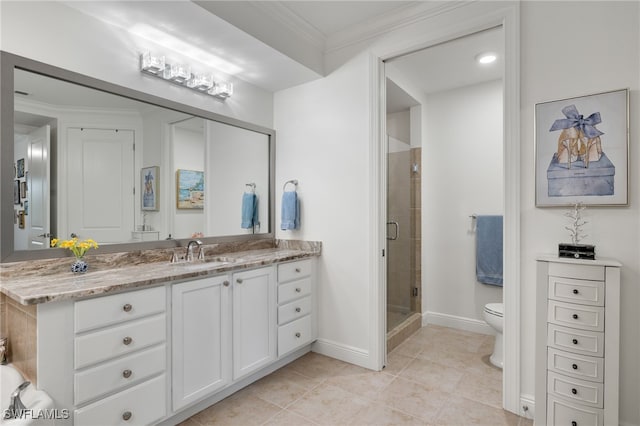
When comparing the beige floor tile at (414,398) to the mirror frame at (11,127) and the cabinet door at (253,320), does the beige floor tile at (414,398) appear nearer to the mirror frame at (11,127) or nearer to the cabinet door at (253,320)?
the cabinet door at (253,320)

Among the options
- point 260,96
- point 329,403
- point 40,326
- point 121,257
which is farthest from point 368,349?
point 260,96

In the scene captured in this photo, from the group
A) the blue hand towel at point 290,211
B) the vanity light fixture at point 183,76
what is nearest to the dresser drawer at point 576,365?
the blue hand towel at point 290,211

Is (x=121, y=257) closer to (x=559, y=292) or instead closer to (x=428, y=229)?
(x=559, y=292)

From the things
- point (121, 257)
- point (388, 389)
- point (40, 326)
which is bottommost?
point (388, 389)

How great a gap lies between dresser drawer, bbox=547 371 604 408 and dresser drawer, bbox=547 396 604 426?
0.11 ft

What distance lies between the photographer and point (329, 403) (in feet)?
7.11

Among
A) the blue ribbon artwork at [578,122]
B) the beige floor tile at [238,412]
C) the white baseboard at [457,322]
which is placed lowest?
the beige floor tile at [238,412]

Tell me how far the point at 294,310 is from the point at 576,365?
1804 millimetres

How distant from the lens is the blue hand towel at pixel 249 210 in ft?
9.68

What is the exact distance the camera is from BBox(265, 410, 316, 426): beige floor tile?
1.96m

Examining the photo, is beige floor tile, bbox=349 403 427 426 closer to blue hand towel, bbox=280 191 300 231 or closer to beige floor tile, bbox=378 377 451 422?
beige floor tile, bbox=378 377 451 422

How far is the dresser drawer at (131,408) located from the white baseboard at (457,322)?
277cm

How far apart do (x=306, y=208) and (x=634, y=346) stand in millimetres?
2299

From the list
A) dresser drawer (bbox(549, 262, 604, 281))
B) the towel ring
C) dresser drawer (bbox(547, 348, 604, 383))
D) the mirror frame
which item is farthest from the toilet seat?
the mirror frame
